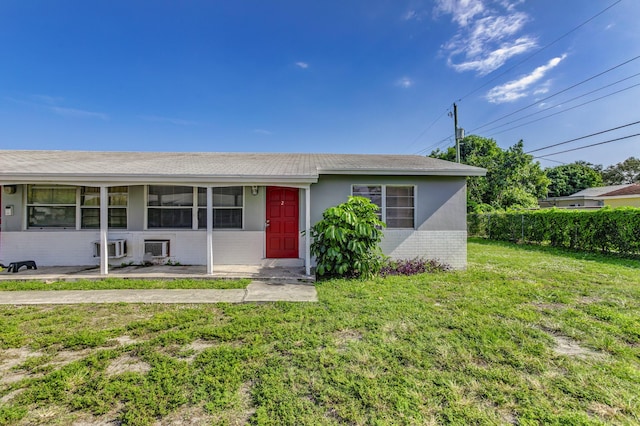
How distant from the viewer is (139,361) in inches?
118

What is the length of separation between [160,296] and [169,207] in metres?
3.32

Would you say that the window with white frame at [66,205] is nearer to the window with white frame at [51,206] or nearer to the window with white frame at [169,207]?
the window with white frame at [51,206]

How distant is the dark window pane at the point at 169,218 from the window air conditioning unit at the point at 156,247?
0.52m

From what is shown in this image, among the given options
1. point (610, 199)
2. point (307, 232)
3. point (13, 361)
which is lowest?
point (13, 361)

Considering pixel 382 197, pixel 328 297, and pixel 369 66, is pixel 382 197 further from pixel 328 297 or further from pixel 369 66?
pixel 369 66

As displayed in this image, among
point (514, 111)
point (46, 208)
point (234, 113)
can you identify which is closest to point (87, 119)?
point (234, 113)

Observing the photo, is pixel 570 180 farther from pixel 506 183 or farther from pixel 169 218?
pixel 169 218

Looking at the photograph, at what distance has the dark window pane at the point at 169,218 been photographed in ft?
25.1

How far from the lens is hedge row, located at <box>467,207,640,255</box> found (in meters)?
9.21

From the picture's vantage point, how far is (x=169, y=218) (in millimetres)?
7695

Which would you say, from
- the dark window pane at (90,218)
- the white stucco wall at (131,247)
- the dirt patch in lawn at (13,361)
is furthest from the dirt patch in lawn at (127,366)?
the dark window pane at (90,218)

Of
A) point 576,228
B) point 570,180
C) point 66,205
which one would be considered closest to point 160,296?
point 66,205

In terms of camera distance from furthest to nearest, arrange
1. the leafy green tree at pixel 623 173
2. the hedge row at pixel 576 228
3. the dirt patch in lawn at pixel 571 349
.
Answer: the leafy green tree at pixel 623 173 < the hedge row at pixel 576 228 < the dirt patch in lawn at pixel 571 349

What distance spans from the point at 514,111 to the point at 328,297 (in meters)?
20.7
